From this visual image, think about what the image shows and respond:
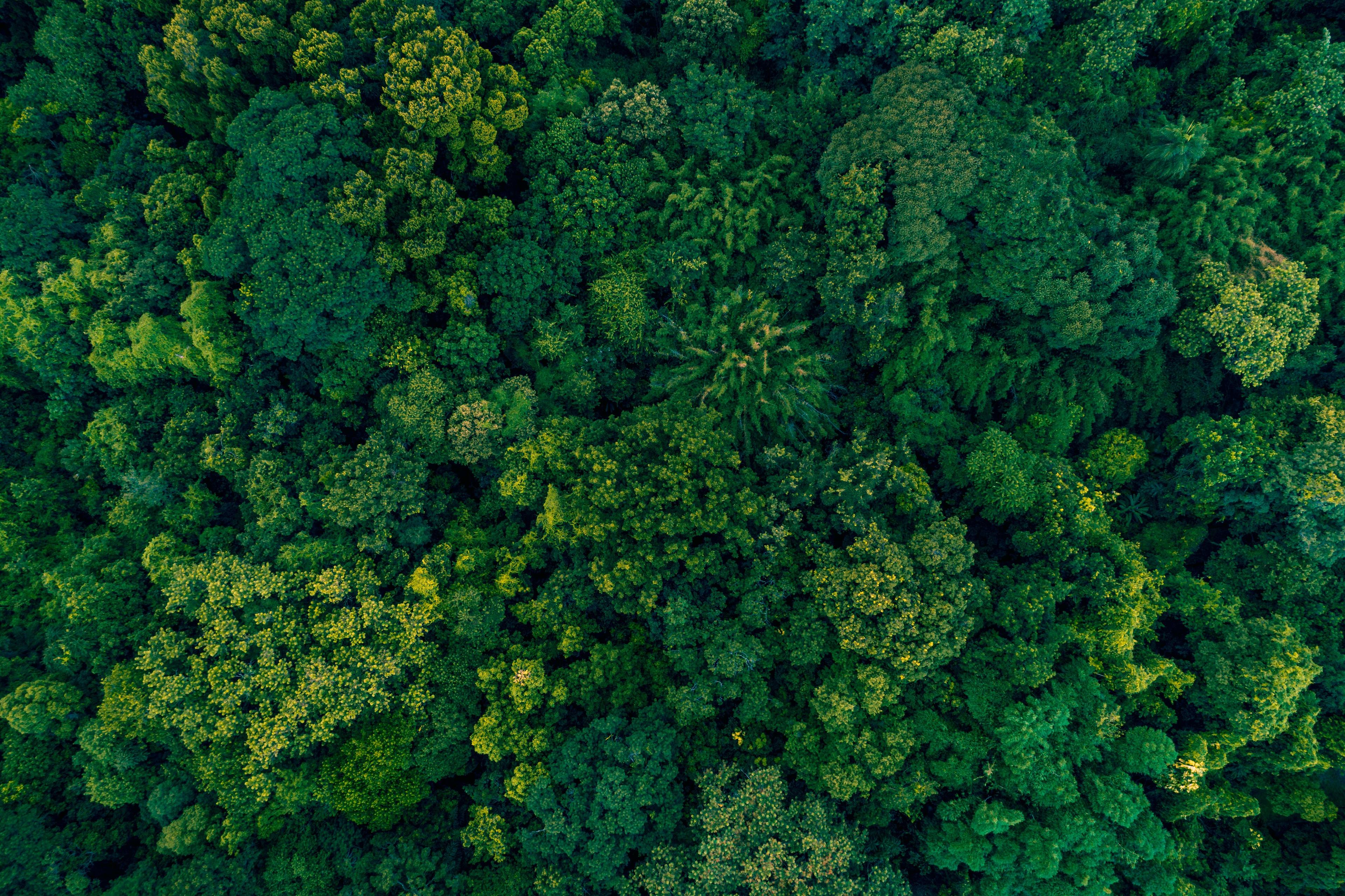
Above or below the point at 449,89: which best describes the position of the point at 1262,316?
below

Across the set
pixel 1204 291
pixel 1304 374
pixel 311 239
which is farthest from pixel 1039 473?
pixel 311 239

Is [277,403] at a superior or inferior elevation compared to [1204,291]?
inferior

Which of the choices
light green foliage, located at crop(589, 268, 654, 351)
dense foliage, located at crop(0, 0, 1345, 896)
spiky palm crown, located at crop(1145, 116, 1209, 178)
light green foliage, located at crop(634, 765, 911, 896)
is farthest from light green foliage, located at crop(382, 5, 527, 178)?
spiky palm crown, located at crop(1145, 116, 1209, 178)

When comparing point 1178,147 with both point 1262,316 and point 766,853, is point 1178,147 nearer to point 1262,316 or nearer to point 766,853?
point 1262,316

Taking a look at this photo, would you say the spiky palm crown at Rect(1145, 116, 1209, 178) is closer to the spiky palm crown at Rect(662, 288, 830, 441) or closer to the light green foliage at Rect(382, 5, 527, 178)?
the spiky palm crown at Rect(662, 288, 830, 441)

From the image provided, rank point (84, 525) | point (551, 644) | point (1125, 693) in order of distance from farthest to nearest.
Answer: point (84, 525), point (551, 644), point (1125, 693)

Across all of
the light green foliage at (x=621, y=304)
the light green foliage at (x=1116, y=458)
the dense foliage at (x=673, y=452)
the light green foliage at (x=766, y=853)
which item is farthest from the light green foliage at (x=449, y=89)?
the light green foliage at (x=1116, y=458)

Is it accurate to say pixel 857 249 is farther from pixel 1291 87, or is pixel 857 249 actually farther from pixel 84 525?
pixel 84 525

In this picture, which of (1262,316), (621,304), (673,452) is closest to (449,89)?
(621,304)
